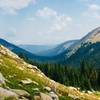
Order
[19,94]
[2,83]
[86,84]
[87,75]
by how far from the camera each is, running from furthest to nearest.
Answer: [87,75], [86,84], [2,83], [19,94]

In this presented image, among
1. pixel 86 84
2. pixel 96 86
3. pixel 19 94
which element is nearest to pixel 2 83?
pixel 19 94

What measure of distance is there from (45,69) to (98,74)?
94.8ft

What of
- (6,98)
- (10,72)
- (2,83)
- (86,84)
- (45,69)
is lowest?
(6,98)

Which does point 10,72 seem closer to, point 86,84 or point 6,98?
point 6,98

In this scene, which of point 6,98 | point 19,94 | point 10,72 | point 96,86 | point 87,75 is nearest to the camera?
point 6,98

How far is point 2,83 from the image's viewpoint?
145ft

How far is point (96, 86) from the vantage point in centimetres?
17850

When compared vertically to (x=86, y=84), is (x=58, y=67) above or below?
above

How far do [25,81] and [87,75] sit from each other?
135 m

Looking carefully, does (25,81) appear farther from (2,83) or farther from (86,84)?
(86,84)

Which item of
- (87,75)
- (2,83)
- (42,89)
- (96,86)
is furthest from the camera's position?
(87,75)

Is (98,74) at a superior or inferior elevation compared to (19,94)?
superior

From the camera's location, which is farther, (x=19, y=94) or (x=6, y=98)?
(x=19, y=94)

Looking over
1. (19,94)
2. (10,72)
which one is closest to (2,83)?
(19,94)
